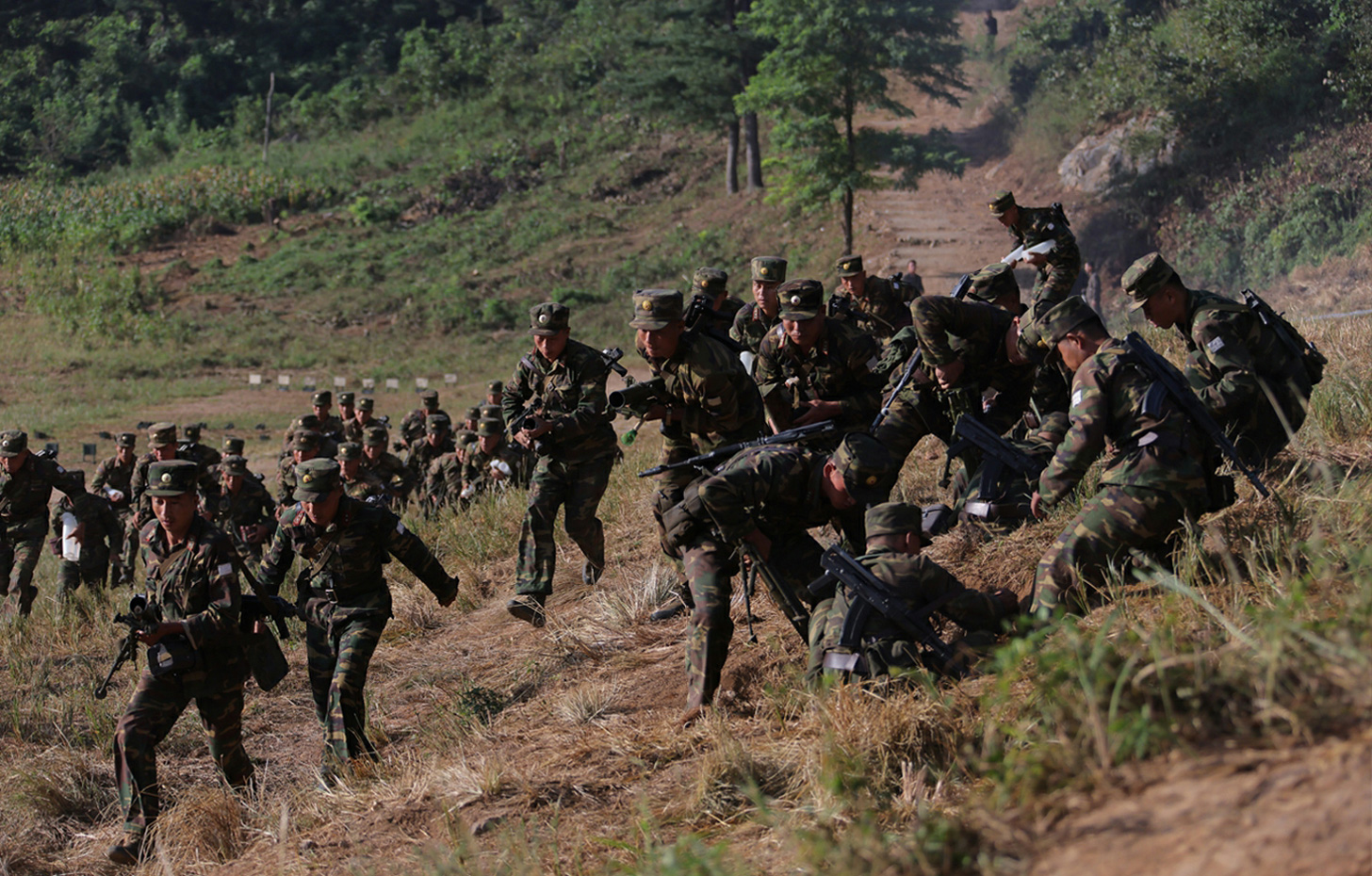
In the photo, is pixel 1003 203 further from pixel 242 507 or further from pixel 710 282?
pixel 242 507

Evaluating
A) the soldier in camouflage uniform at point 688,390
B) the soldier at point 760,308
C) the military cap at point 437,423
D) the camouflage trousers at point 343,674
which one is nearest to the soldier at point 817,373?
the soldier in camouflage uniform at point 688,390

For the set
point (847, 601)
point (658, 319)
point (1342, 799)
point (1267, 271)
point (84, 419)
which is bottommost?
point (84, 419)

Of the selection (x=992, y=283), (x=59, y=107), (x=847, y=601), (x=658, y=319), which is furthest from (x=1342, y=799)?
(x=59, y=107)

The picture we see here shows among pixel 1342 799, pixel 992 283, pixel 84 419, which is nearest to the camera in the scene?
pixel 1342 799

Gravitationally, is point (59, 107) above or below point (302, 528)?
above

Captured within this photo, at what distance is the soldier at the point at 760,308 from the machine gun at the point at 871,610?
3.19 meters

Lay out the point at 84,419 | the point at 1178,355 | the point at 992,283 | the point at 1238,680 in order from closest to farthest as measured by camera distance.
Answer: the point at 1238,680 → the point at 992,283 → the point at 1178,355 → the point at 84,419

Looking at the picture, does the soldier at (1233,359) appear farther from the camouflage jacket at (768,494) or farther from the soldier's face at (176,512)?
the soldier's face at (176,512)

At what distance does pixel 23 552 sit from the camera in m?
11.0

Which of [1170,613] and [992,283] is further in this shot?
[992,283]

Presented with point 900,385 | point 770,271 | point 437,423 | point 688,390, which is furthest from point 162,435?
point 900,385

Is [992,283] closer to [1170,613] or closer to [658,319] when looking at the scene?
[658,319]

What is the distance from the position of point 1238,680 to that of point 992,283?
460cm

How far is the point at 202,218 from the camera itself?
3406 cm
